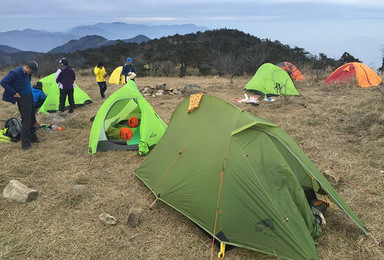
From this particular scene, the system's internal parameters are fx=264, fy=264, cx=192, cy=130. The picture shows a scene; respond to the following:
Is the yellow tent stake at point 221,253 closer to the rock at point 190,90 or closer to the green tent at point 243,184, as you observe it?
the green tent at point 243,184

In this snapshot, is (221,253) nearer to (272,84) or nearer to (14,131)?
(14,131)

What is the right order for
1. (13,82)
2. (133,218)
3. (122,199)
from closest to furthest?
(133,218)
(122,199)
(13,82)

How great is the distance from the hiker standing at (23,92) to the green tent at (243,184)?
3.47 m

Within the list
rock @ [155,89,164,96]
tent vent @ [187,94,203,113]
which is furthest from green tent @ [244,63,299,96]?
tent vent @ [187,94,203,113]

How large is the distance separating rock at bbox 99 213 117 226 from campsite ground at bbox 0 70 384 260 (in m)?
0.06

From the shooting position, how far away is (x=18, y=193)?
3.85 meters

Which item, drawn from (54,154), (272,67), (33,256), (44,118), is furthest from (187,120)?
(272,67)

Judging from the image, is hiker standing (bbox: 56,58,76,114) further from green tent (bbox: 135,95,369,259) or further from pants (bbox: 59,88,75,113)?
green tent (bbox: 135,95,369,259)

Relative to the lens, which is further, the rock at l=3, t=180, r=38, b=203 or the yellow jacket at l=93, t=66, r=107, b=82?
the yellow jacket at l=93, t=66, r=107, b=82

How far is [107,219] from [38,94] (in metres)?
6.68

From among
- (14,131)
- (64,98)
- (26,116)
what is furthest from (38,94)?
(26,116)

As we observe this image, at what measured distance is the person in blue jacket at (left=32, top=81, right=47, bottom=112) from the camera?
837 cm

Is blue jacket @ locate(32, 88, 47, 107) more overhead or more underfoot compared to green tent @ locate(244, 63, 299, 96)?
more underfoot

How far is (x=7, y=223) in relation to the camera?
339cm
